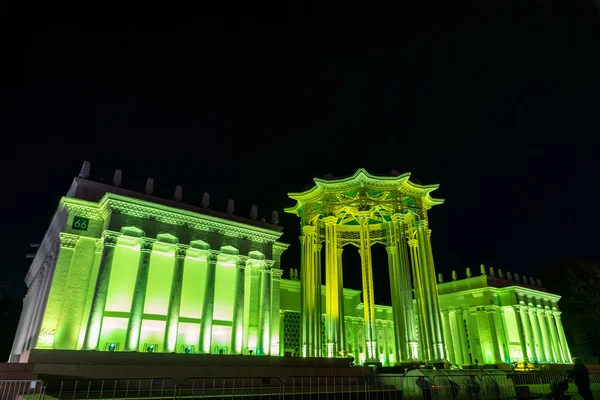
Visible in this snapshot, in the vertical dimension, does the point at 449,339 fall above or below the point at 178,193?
below

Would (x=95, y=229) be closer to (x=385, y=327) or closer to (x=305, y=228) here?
(x=305, y=228)

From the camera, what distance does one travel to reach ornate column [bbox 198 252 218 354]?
2471cm

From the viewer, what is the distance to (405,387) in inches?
709

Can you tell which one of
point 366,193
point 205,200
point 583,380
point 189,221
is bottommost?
point 583,380

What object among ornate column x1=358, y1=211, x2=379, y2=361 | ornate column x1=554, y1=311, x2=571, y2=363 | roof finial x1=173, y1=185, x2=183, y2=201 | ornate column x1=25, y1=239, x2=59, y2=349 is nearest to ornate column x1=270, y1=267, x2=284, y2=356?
ornate column x1=358, y1=211, x2=379, y2=361

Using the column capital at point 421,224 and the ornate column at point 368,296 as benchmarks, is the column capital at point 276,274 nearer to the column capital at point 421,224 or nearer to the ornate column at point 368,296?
the ornate column at point 368,296

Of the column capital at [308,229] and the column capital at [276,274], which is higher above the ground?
the column capital at [308,229]

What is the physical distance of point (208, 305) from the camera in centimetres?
2564

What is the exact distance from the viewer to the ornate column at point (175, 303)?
76.5 feet

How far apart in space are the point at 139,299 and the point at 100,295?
2186 millimetres

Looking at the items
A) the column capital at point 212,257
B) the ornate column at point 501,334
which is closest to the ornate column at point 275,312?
the column capital at point 212,257

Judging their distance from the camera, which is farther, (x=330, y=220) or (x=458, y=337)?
(x=458, y=337)

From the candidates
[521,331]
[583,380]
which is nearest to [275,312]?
[583,380]

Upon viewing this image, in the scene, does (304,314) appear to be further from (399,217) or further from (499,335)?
(499,335)
